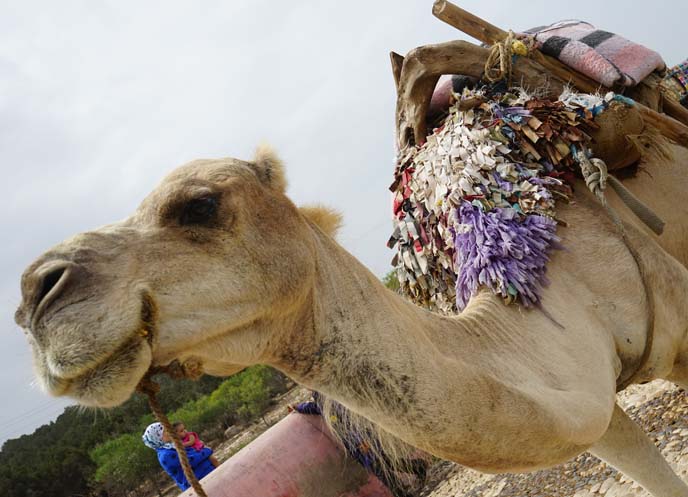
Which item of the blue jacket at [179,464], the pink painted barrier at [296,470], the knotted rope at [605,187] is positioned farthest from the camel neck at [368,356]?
the blue jacket at [179,464]

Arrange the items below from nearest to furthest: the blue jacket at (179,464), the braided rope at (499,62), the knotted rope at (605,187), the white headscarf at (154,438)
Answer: the knotted rope at (605,187)
the braided rope at (499,62)
the blue jacket at (179,464)
the white headscarf at (154,438)

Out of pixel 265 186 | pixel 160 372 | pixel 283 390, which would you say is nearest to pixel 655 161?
pixel 265 186

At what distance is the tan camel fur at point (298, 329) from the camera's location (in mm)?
1479

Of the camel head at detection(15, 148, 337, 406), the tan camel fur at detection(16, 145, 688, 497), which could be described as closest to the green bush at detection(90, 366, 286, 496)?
the tan camel fur at detection(16, 145, 688, 497)

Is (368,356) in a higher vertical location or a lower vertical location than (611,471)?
higher

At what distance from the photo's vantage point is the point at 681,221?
3502 mm

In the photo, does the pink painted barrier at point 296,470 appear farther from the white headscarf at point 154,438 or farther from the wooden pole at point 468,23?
the wooden pole at point 468,23

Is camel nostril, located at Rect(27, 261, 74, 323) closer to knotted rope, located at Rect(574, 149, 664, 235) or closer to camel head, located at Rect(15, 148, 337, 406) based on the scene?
camel head, located at Rect(15, 148, 337, 406)

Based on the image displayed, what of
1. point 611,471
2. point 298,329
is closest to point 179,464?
point 611,471

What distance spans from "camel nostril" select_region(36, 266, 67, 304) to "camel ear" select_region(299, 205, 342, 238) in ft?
3.47

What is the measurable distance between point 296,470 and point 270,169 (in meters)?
2.36

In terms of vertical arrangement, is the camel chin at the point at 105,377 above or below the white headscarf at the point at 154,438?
above

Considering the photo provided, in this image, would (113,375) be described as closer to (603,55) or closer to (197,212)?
(197,212)

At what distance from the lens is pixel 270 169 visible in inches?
83.9
